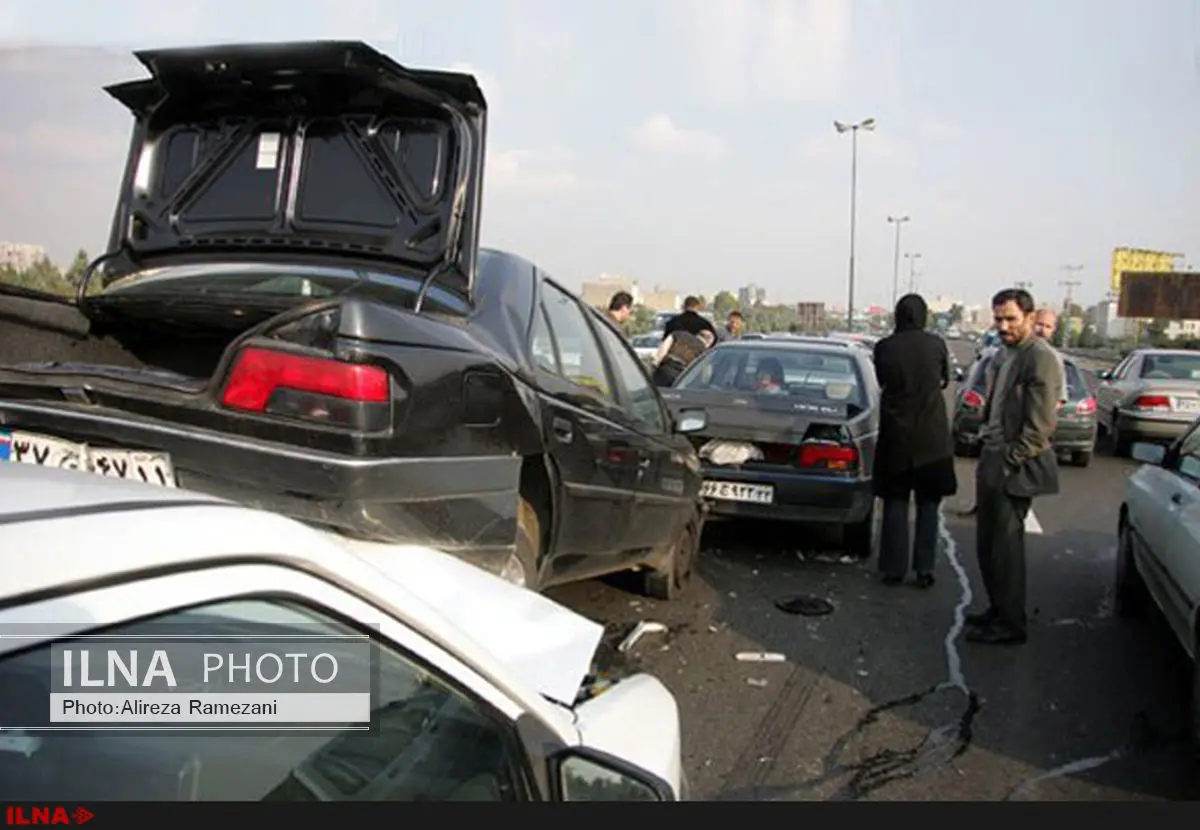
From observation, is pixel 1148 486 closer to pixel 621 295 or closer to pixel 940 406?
pixel 940 406

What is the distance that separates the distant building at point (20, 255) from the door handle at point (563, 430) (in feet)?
10.4

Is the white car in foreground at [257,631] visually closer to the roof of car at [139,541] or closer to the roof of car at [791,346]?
the roof of car at [139,541]

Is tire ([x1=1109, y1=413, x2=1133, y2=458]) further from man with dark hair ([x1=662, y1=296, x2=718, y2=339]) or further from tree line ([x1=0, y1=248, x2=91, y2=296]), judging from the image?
tree line ([x1=0, y1=248, x2=91, y2=296])

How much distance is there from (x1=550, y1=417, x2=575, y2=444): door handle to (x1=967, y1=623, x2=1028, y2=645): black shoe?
258 cm

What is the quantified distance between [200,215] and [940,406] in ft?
14.4

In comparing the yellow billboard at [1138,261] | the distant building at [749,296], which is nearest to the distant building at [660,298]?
the distant building at [749,296]

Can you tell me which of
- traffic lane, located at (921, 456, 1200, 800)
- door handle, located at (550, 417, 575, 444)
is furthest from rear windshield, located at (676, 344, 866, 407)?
door handle, located at (550, 417, 575, 444)

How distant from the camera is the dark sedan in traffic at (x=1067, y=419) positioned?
10.5 meters

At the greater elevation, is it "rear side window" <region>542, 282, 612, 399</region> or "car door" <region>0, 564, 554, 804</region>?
"rear side window" <region>542, 282, 612, 399</region>

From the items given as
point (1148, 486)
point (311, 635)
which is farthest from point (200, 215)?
point (1148, 486)

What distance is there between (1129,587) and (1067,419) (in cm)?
603

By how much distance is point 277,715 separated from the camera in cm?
130

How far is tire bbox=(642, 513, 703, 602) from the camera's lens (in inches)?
202

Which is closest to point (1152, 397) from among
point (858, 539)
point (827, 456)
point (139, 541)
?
point (858, 539)
